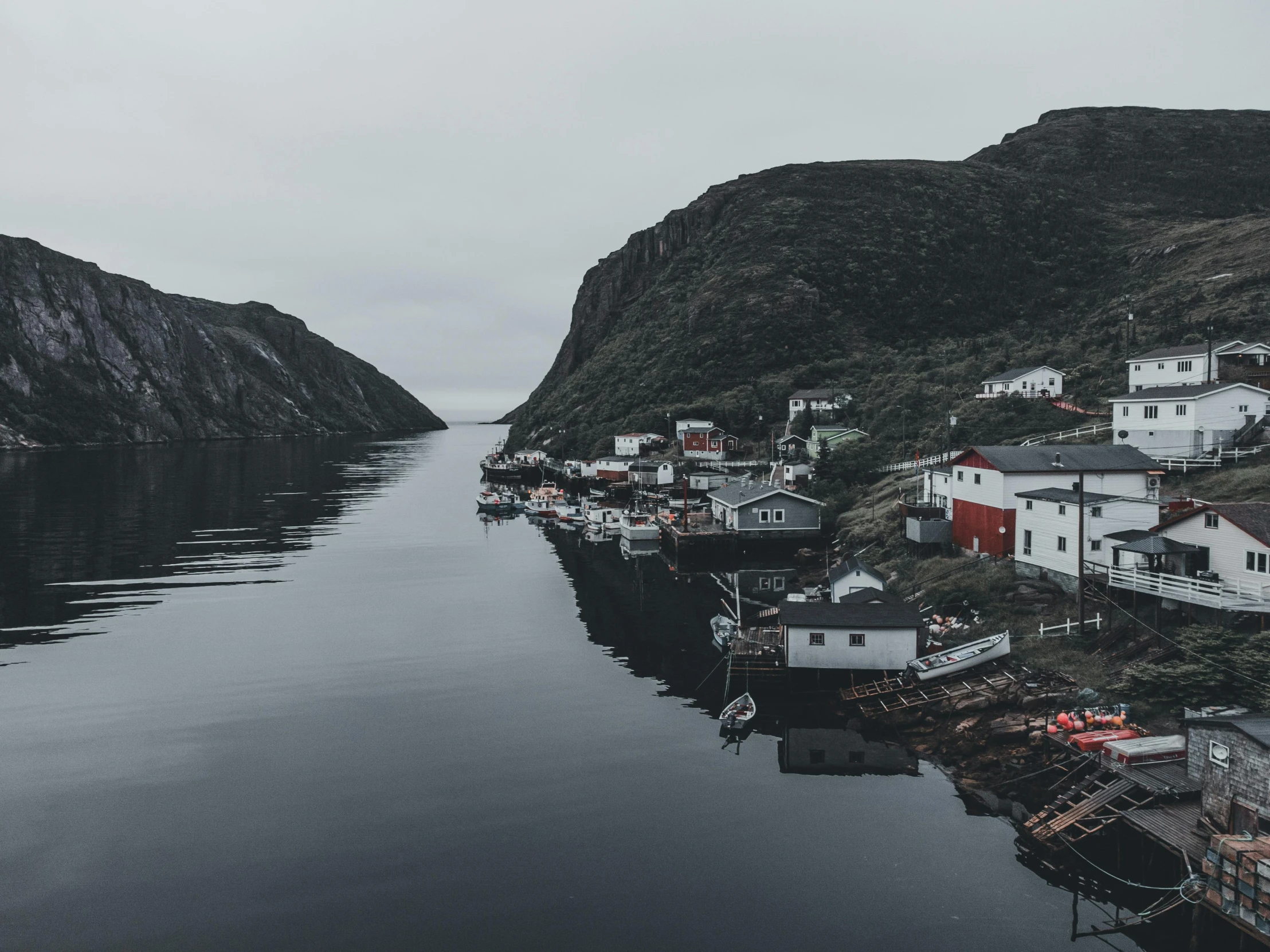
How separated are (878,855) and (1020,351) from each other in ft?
383

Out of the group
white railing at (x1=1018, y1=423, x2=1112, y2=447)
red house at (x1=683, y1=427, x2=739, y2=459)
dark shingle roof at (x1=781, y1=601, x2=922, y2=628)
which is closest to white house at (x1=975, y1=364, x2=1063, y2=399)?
white railing at (x1=1018, y1=423, x2=1112, y2=447)


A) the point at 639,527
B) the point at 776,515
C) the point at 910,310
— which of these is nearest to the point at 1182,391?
the point at 776,515

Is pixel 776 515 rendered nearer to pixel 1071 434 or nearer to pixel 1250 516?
pixel 1071 434

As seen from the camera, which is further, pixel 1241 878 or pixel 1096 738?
pixel 1096 738

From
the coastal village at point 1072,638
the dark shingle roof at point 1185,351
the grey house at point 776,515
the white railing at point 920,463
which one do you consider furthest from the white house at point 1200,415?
the grey house at point 776,515

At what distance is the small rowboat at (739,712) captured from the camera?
3331cm

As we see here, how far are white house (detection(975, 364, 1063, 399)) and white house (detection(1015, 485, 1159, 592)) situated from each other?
5539cm

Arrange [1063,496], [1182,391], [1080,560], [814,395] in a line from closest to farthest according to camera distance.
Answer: [1080,560] < [1063,496] < [1182,391] < [814,395]

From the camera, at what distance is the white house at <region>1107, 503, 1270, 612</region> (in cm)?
3125

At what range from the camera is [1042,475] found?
45719mm

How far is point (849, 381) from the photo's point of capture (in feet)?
436

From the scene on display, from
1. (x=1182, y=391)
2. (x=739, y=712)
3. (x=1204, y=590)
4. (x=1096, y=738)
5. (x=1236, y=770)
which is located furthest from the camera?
(x=1182, y=391)

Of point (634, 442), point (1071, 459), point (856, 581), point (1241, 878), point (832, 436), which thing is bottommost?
point (1241, 878)

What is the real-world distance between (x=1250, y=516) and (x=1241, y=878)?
18354 millimetres
